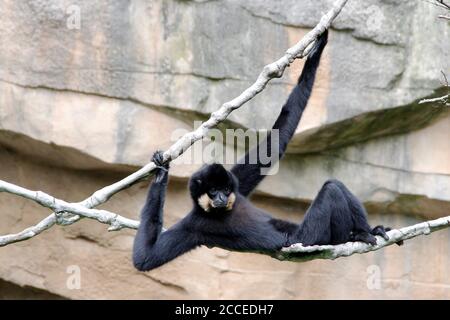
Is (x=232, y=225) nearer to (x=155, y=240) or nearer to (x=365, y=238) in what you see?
(x=155, y=240)

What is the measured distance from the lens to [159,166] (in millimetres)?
5762

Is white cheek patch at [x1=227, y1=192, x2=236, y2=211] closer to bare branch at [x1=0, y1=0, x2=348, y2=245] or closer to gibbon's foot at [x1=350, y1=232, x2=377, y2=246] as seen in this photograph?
bare branch at [x1=0, y1=0, x2=348, y2=245]

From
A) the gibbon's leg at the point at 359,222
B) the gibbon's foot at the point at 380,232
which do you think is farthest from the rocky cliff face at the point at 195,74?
the gibbon's foot at the point at 380,232

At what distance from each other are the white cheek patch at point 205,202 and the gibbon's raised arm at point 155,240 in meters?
0.24

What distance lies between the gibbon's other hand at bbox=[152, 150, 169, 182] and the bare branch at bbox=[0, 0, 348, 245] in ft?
0.12

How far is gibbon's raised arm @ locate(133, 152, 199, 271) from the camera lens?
19.7 ft

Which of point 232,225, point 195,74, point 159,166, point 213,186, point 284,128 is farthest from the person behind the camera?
point 195,74

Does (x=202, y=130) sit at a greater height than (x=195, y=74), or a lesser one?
lesser

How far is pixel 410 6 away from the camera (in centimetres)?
979

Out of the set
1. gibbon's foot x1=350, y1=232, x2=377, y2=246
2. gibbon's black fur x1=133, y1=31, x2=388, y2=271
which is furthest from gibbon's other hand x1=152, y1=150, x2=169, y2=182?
gibbon's foot x1=350, y1=232, x2=377, y2=246

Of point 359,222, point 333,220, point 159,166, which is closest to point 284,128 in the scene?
point 333,220

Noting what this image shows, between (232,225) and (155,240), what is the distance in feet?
2.02

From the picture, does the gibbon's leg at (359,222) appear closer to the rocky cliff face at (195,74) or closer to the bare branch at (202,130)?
the bare branch at (202,130)

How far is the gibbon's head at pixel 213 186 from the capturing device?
19.8 ft
